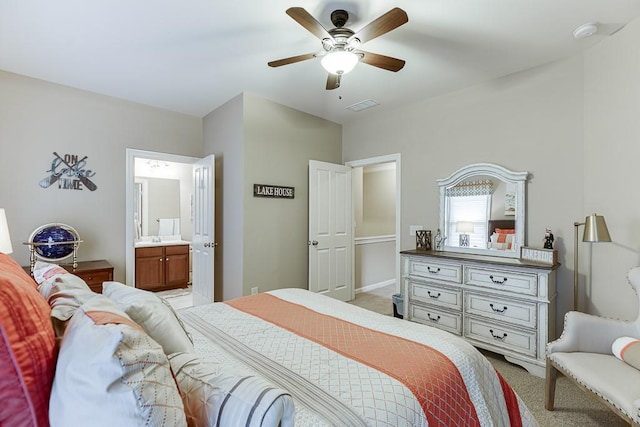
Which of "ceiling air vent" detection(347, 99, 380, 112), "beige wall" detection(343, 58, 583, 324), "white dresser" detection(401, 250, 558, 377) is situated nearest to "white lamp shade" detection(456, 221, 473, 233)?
"beige wall" detection(343, 58, 583, 324)

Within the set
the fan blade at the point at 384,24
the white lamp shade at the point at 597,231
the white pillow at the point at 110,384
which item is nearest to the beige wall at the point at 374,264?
the white lamp shade at the point at 597,231

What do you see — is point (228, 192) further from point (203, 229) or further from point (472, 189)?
point (472, 189)

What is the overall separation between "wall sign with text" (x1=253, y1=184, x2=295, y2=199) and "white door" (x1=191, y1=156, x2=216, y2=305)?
598 millimetres

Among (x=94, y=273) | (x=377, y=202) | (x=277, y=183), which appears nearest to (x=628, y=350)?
(x=277, y=183)

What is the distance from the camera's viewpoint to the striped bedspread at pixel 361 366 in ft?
3.26

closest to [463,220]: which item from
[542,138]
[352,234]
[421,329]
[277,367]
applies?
[542,138]

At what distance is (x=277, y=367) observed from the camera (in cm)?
121

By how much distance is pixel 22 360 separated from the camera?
2.12ft

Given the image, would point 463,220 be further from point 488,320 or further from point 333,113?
point 333,113

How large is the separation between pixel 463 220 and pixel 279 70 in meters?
2.50

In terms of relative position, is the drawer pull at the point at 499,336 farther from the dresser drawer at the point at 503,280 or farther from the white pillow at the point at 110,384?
the white pillow at the point at 110,384

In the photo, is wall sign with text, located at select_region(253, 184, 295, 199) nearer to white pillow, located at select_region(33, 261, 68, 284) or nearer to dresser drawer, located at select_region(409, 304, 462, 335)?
dresser drawer, located at select_region(409, 304, 462, 335)

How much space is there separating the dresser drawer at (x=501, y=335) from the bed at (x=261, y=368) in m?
1.20

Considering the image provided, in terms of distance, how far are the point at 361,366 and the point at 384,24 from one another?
6.18 feet
